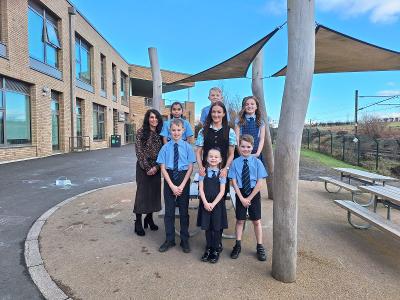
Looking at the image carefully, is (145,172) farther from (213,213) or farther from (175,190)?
(213,213)

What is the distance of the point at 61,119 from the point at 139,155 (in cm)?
1545

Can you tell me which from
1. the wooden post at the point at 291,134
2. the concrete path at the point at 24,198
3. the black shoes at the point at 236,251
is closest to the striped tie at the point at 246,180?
the wooden post at the point at 291,134

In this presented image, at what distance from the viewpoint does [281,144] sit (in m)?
3.07

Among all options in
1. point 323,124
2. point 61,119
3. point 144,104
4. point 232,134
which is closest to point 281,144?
point 232,134

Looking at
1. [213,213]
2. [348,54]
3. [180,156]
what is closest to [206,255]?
[213,213]

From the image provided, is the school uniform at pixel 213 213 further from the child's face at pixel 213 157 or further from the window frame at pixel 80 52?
the window frame at pixel 80 52

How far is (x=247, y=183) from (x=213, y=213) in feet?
1.68

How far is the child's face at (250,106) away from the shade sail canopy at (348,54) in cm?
139

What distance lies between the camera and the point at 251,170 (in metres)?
3.59

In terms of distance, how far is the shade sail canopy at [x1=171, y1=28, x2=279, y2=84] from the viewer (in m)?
5.38

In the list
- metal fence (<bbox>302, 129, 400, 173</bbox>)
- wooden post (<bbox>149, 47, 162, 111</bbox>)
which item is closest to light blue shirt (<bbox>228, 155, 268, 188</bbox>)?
wooden post (<bbox>149, 47, 162, 111</bbox>)

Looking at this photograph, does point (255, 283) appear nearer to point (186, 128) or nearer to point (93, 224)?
point (186, 128)

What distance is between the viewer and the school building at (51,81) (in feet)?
42.8

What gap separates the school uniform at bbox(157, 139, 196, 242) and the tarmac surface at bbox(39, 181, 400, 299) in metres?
0.32
